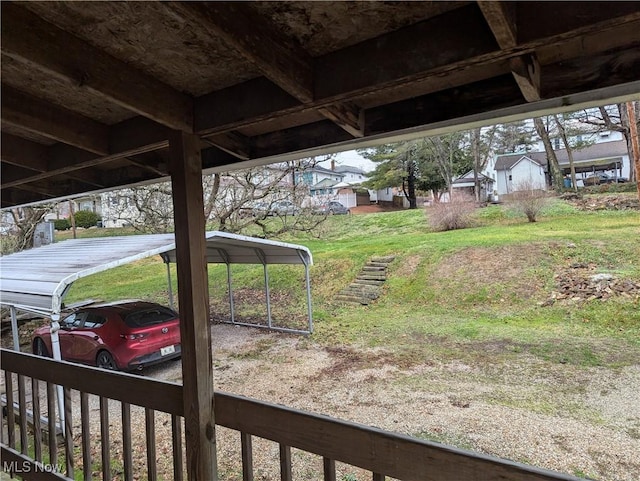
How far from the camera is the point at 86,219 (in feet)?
54.7

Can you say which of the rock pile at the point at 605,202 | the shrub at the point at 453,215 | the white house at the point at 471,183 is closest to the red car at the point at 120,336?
the shrub at the point at 453,215

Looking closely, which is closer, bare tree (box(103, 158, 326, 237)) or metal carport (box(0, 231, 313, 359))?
metal carport (box(0, 231, 313, 359))

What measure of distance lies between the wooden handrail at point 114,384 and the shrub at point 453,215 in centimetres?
1291

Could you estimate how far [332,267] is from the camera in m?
11.8

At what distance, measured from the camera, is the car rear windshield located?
5547mm

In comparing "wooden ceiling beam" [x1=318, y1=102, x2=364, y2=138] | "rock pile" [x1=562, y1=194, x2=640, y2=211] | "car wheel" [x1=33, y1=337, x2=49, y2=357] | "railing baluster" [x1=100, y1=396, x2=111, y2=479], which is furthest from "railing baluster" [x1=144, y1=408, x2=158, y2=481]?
"rock pile" [x1=562, y1=194, x2=640, y2=211]

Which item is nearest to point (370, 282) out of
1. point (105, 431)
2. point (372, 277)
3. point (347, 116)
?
point (372, 277)

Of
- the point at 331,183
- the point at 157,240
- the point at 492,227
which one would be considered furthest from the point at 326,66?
the point at 331,183

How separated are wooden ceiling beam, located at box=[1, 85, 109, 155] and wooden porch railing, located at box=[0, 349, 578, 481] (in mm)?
1108

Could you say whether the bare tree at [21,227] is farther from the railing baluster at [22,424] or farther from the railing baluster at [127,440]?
the railing baluster at [127,440]

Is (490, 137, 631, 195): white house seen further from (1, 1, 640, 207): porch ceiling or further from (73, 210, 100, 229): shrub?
(1, 1, 640, 207): porch ceiling

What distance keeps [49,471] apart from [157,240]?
4.63 meters

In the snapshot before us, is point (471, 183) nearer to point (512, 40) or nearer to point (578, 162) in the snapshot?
point (578, 162)

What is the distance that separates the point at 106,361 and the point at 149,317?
0.79 metres
